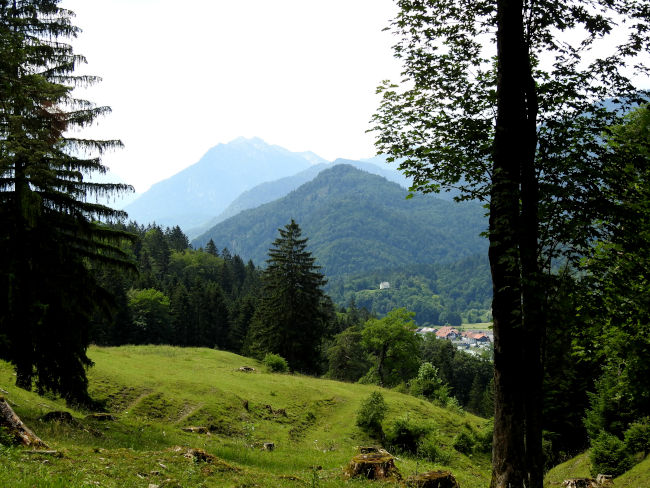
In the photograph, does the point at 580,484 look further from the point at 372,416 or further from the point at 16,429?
the point at 16,429

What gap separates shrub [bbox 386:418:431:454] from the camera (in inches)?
831

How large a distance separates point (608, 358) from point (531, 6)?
38.1 feet

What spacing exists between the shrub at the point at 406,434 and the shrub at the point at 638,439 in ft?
35.8

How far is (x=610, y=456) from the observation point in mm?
22516

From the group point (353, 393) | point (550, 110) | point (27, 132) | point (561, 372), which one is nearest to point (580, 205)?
point (550, 110)

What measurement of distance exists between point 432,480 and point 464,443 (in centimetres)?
1570

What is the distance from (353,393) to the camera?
2930 cm

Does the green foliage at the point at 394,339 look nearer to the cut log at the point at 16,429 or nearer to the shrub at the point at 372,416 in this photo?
the shrub at the point at 372,416

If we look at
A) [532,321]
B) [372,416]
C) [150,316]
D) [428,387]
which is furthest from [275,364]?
[150,316]

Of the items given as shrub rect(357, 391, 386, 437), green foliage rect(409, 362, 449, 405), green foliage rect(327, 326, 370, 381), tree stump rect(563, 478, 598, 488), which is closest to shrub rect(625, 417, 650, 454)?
tree stump rect(563, 478, 598, 488)

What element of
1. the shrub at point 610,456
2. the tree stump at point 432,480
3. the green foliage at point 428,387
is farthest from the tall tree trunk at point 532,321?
the green foliage at point 428,387

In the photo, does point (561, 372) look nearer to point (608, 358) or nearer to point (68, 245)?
point (608, 358)

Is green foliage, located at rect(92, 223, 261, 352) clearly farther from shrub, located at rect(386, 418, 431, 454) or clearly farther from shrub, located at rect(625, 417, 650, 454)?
shrub, located at rect(625, 417, 650, 454)

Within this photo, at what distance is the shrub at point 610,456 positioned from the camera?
21812 millimetres
